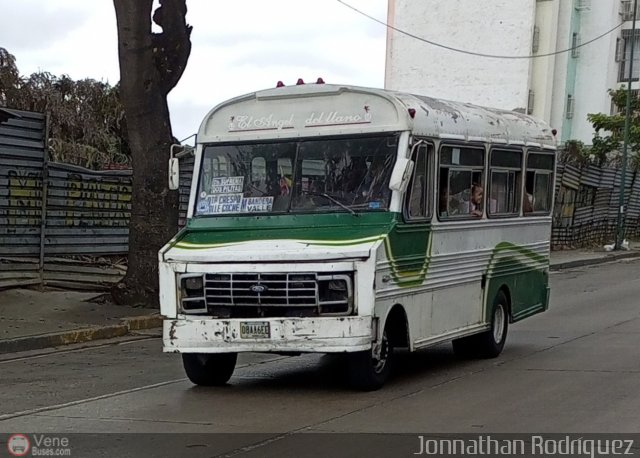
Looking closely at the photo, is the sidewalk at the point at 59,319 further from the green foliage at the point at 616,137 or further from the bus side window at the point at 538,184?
the green foliage at the point at 616,137

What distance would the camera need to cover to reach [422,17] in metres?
53.4

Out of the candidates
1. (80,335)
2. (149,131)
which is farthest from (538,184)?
(80,335)

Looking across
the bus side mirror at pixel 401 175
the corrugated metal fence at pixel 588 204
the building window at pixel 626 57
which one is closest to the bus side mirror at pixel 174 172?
the bus side mirror at pixel 401 175

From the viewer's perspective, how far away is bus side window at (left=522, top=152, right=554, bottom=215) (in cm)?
1255

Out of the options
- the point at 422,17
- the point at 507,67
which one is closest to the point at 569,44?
the point at 507,67

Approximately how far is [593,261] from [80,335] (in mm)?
19547

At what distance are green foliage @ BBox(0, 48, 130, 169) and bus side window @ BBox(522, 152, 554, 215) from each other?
987cm

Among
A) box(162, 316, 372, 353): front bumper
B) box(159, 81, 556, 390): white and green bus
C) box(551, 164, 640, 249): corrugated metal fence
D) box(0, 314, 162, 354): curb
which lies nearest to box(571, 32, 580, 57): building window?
box(551, 164, 640, 249): corrugated metal fence

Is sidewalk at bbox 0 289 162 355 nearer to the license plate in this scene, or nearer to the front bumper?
the front bumper

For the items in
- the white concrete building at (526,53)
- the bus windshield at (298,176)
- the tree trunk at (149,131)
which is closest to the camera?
the bus windshield at (298,176)

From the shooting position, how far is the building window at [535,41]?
5019 cm

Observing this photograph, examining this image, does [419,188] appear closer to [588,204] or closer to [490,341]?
[490,341]

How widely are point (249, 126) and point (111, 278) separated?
7.65 m

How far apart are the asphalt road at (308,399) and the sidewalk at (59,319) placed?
0.41 metres
